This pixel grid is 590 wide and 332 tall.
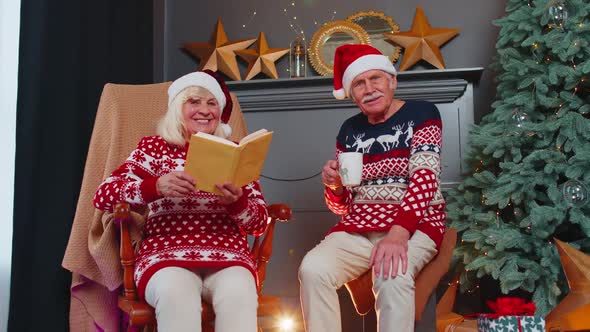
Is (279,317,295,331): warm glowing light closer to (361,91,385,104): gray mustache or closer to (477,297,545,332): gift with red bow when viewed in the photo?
(477,297,545,332): gift with red bow

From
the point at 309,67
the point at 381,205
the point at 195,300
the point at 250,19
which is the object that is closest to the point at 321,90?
the point at 309,67

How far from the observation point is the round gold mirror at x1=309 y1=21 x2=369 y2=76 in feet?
9.92

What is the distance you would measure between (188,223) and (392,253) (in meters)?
0.57

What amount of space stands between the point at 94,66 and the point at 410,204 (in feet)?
4.84

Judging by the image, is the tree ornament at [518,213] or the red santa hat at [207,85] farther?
the tree ornament at [518,213]

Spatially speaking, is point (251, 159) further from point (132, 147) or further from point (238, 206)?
point (132, 147)

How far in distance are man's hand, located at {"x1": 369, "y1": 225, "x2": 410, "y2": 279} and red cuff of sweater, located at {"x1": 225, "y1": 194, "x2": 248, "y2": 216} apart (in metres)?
0.39

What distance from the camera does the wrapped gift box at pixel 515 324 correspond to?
1.89 metres

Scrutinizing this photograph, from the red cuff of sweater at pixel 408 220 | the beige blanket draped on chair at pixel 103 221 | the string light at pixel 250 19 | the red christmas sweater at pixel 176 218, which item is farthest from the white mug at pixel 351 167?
the string light at pixel 250 19

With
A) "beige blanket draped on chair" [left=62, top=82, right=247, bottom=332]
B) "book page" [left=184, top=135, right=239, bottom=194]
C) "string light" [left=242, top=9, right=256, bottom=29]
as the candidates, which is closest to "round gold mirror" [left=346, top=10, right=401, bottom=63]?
"string light" [left=242, top=9, right=256, bottom=29]

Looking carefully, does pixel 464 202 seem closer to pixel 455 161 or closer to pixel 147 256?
pixel 455 161

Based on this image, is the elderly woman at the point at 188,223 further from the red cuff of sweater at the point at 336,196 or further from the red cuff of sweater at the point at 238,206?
the red cuff of sweater at the point at 336,196

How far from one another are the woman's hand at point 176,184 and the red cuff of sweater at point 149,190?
0.07 feet

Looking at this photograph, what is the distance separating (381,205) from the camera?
185 cm
